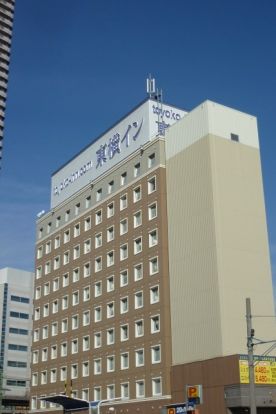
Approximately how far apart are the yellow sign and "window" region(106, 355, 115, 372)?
19.8 metres

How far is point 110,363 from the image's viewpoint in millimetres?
70625

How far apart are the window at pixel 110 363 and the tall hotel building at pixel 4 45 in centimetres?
5316

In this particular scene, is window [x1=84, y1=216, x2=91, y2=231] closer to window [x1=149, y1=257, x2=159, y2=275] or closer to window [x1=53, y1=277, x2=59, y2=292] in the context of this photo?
window [x1=53, y1=277, x2=59, y2=292]

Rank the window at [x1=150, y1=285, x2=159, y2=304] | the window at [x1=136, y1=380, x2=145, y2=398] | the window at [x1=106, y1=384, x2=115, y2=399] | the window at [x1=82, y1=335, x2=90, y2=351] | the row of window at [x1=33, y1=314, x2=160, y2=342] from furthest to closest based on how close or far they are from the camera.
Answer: the window at [x1=82, y1=335, x2=90, y2=351]
the window at [x1=106, y1=384, x2=115, y2=399]
the window at [x1=150, y1=285, x2=159, y2=304]
the row of window at [x1=33, y1=314, x2=160, y2=342]
the window at [x1=136, y1=380, x2=145, y2=398]

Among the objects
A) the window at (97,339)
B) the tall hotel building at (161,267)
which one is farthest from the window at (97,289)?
the window at (97,339)

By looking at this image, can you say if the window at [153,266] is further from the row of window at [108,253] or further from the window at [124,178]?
the window at [124,178]

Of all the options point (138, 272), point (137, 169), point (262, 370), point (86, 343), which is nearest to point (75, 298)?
point (86, 343)

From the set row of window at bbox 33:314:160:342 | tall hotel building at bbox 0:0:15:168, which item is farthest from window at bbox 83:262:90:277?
tall hotel building at bbox 0:0:15:168

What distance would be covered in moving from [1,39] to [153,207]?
2539 inches

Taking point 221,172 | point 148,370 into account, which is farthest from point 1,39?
point 148,370

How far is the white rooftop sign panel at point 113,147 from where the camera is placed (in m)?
73.1

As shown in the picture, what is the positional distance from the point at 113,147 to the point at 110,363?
1060 inches

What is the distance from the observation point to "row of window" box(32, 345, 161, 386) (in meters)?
63.9

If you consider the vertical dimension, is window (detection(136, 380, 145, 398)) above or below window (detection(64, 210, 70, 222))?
below
